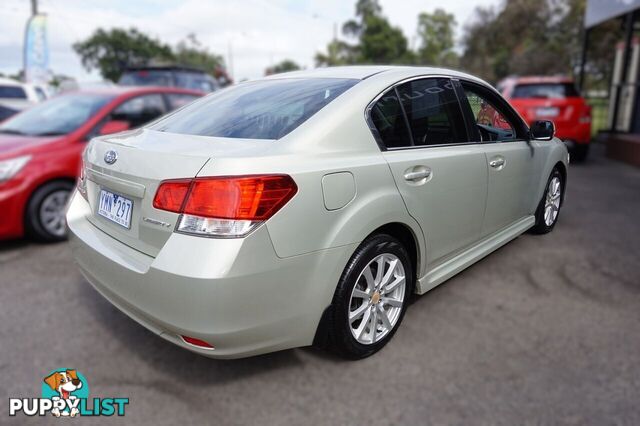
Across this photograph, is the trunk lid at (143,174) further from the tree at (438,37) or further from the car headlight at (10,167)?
the tree at (438,37)

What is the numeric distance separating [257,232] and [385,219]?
73 cm

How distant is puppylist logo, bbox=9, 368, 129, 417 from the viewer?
2.14 m

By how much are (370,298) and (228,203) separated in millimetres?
999

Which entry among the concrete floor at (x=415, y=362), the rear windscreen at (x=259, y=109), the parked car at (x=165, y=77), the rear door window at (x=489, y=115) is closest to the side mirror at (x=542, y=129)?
the rear door window at (x=489, y=115)

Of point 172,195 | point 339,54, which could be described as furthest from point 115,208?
point 339,54

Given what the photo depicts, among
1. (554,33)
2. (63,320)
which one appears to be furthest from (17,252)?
(554,33)

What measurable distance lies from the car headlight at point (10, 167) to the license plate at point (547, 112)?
6938mm

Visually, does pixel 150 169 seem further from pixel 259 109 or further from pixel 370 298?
pixel 370 298

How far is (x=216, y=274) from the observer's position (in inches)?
71.1

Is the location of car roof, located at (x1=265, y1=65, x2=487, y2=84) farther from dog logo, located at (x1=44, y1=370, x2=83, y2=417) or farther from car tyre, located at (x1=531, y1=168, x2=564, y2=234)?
dog logo, located at (x1=44, y1=370, x2=83, y2=417)

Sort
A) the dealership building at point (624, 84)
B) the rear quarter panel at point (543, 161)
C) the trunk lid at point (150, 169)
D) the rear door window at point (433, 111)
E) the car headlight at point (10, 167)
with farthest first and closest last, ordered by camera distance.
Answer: the dealership building at point (624, 84)
the car headlight at point (10, 167)
the rear quarter panel at point (543, 161)
the rear door window at point (433, 111)
the trunk lid at point (150, 169)

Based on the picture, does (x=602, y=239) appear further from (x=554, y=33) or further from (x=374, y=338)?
(x=554, y=33)

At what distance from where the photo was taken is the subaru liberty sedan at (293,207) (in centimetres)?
187

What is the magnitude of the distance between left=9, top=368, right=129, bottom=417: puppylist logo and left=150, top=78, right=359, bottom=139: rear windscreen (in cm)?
140
